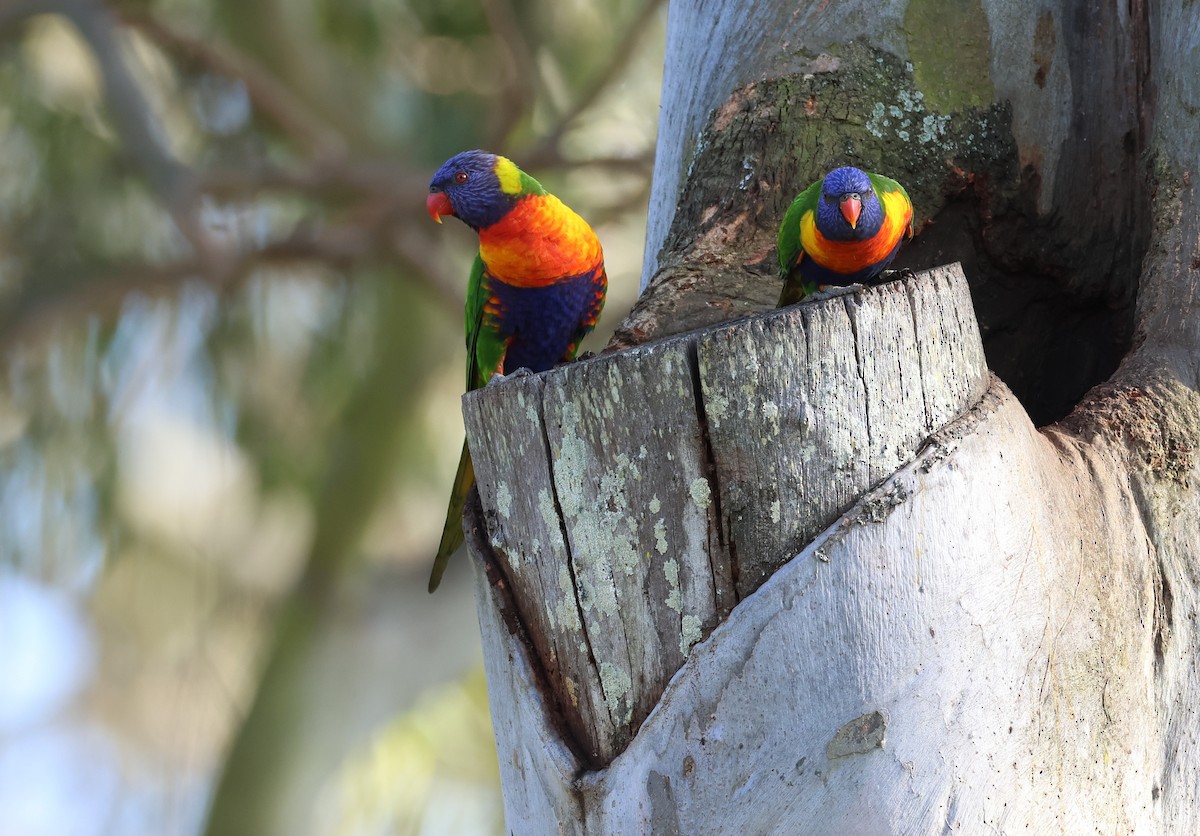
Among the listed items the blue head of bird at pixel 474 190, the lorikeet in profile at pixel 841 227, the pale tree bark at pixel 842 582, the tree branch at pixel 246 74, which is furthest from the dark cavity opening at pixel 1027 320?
the tree branch at pixel 246 74

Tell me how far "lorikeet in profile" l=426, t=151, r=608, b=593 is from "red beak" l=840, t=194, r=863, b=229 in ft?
2.95

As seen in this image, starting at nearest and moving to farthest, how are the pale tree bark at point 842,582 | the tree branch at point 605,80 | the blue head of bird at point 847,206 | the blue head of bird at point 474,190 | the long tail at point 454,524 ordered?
the pale tree bark at point 842,582, the blue head of bird at point 847,206, the long tail at point 454,524, the blue head of bird at point 474,190, the tree branch at point 605,80

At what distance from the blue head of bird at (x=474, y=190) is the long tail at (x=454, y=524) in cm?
72

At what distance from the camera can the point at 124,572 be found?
18.8ft

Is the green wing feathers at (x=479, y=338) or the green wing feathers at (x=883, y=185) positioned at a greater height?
the green wing feathers at (x=479, y=338)

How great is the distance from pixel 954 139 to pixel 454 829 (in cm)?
566

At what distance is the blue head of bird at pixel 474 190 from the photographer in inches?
102

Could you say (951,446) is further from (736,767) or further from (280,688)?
(280,688)

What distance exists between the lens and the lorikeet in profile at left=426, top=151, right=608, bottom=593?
103 inches

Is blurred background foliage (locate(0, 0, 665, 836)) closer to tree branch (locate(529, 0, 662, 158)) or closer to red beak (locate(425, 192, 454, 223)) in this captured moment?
tree branch (locate(529, 0, 662, 158))

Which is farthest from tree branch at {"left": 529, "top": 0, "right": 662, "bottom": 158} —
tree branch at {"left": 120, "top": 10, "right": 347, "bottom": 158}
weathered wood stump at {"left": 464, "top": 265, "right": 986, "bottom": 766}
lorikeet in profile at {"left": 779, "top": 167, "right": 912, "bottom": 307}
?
weathered wood stump at {"left": 464, "top": 265, "right": 986, "bottom": 766}

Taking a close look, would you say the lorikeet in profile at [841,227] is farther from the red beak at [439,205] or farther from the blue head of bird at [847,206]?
the red beak at [439,205]

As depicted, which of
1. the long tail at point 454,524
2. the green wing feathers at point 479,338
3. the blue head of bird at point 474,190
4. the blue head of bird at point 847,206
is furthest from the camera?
the green wing feathers at point 479,338

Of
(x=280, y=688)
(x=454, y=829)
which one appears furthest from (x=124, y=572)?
(x=454, y=829)
